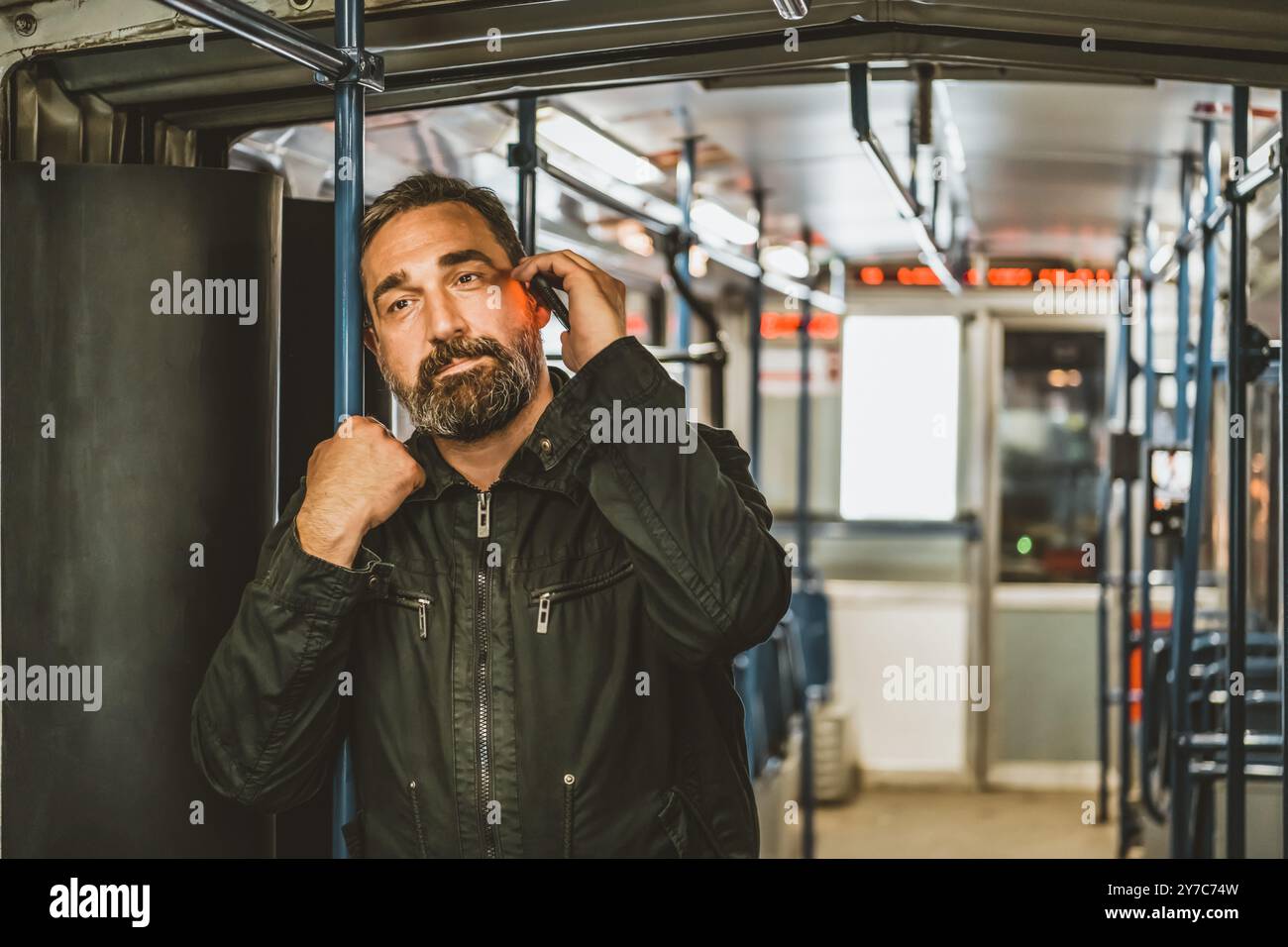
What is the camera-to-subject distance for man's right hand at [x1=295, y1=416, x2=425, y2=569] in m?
1.75

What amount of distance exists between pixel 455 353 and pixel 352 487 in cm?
24

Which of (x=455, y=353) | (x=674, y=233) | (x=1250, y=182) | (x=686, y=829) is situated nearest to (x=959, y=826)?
(x=674, y=233)

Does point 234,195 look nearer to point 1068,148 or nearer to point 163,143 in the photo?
point 163,143

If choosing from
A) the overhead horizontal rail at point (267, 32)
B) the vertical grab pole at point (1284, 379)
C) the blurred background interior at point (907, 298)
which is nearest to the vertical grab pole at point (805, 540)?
the blurred background interior at point (907, 298)

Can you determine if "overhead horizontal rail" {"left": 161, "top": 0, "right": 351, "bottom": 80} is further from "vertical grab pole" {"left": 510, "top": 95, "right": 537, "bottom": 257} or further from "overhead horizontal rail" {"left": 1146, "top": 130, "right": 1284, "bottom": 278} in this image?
"overhead horizontal rail" {"left": 1146, "top": 130, "right": 1284, "bottom": 278}

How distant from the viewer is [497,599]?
1.85 m

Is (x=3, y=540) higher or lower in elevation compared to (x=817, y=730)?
higher

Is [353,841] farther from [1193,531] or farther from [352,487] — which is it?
[1193,531]

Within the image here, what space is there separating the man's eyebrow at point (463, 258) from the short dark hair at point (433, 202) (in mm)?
57

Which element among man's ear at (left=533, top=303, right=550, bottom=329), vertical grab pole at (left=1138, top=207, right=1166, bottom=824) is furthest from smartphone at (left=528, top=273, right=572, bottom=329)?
vertical grab pole at (left=1138, top=207, right=1166, bottom=824)
